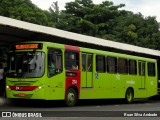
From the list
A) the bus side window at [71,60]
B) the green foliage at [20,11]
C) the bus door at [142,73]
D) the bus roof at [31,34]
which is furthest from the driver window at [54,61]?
the green foliage at [20,11]

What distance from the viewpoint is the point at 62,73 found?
60.1 ft

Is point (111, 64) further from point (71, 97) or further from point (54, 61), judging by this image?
point (54, 61)

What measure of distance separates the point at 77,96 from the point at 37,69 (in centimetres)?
290

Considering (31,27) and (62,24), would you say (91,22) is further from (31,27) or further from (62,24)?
(31,27)

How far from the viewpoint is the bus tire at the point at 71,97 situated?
1869cm

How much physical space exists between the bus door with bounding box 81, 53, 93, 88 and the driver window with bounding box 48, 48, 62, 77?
187 centimetres

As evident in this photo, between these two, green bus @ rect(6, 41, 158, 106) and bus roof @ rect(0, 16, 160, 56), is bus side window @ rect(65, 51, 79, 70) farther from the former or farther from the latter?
bus roof @ rect(0, 16, 160, 56)

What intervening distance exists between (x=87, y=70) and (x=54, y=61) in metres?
2.60

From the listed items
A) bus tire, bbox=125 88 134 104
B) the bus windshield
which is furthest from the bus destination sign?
bus tire, bbox=125 88 134 104

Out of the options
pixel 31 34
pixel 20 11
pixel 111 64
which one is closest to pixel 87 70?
pixel 111 64

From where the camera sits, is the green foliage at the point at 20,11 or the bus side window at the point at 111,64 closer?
the bus side window at the point at 111,64

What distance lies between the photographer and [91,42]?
72.8ft

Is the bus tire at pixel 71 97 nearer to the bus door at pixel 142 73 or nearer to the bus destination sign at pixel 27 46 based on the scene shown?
the bus destination sign at pixel 27 46

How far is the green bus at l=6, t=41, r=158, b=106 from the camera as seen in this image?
687 inches
